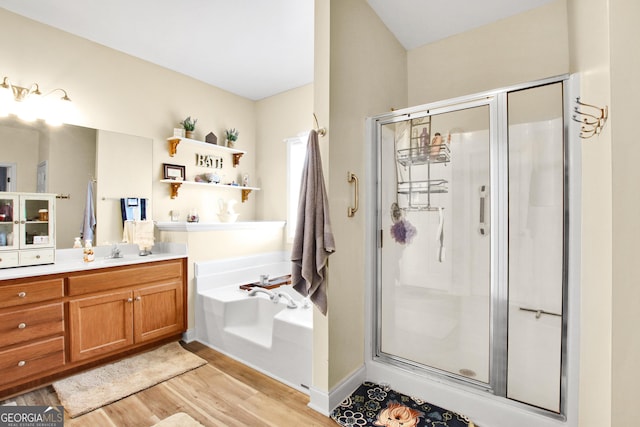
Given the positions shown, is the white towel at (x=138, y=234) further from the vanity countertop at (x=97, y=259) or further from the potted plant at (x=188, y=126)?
the potted plant at (x=188, y=126)

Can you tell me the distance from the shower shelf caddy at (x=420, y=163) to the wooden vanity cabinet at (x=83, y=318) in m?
2.16

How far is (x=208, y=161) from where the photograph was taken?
3578 millimetres

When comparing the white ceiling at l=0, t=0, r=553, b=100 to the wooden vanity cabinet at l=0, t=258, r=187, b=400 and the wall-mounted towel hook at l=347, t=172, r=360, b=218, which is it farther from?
the wooden vanity cabinet at l=0, t=258, r=187, b=400

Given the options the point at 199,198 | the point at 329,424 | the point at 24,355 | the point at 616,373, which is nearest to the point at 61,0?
the point at 199,198

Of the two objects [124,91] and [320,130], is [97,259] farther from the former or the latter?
[320,130]

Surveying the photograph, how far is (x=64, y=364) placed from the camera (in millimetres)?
2133

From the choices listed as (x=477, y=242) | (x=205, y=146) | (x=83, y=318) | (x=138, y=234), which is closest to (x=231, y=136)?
(x=205, y=146)

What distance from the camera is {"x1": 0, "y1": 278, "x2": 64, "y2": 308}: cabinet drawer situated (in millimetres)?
1914

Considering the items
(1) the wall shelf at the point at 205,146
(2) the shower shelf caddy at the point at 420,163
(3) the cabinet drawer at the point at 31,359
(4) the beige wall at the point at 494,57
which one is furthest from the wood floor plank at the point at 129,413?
(4) the beige wall at the point at 494,57

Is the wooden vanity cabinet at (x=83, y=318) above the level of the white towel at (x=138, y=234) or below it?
below

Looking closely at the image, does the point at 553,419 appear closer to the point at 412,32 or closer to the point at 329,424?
the point at 329,424

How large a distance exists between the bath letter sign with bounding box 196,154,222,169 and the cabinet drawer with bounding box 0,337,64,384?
2.08m

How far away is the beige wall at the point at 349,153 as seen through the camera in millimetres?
1894

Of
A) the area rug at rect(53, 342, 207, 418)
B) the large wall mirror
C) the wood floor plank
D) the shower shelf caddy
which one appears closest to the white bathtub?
the area rug at rect(53, 342, 207, 418)
